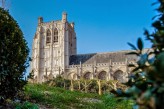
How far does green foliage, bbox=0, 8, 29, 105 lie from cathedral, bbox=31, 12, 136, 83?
64.6 metres

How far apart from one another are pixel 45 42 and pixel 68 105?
75.8m

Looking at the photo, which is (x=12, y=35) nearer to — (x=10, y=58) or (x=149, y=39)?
(x=10, y=58)

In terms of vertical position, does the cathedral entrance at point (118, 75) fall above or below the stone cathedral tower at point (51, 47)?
below

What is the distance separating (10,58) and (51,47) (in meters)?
78.2

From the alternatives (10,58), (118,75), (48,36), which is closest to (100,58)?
(118,75)

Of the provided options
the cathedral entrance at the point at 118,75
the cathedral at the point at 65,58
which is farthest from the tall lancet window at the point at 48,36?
the cathedral entrance at the point at 118,75

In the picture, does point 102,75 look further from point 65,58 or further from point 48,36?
point 48,36

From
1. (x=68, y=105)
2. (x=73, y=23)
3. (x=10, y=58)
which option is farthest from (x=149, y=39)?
(x=73, y=23)

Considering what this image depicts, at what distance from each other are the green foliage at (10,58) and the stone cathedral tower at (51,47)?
234 ft

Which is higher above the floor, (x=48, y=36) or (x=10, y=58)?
(x=48, y=36)

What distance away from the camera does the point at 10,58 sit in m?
8.59

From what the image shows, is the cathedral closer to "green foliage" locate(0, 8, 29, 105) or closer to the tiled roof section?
the tiled roof section

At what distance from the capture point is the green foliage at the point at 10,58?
8.37 m

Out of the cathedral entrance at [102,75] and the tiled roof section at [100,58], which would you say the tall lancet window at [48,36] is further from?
the cathedral entrance at [102,75]
